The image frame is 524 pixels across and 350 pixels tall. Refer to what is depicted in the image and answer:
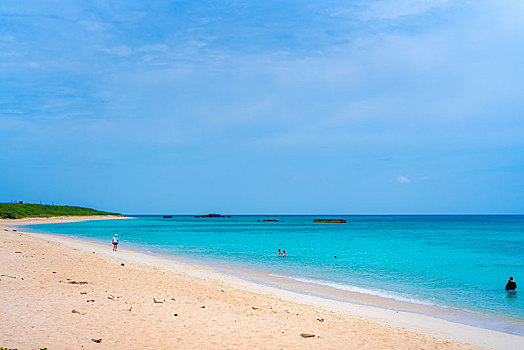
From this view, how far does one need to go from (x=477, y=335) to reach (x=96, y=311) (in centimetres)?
1212

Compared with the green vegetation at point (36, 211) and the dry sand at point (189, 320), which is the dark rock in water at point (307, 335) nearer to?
the dry sand at point (189, 320)

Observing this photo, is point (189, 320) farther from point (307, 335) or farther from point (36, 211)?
point (36, 211)

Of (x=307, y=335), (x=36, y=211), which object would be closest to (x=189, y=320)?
(x=307, y=335)

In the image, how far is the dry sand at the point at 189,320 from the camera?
9.12 meters

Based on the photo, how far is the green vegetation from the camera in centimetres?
9839

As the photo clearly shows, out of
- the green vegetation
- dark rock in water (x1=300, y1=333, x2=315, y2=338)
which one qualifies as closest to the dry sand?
dark rock in water (x1=300, y1=333, x2=315, y2=338)

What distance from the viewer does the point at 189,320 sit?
10961 mm

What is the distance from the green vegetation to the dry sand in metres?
95.7

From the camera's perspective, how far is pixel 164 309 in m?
12.0

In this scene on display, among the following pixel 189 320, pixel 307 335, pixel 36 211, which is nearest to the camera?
pixel 307 335

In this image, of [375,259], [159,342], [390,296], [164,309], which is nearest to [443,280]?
[390,296]

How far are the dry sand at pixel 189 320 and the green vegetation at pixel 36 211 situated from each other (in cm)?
9567

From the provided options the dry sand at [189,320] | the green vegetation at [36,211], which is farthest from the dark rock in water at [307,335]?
the green vegetation at [36,211]

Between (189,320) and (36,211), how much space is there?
13710cm
